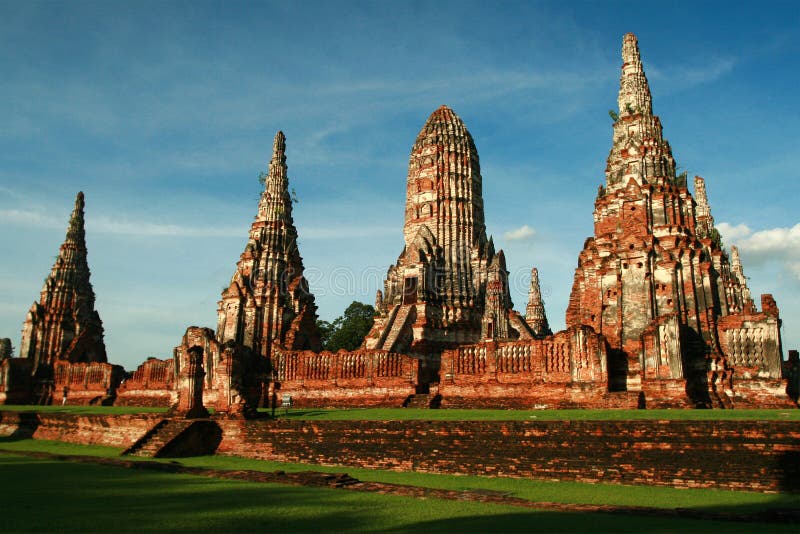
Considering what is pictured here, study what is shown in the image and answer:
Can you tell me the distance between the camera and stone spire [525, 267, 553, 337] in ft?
165

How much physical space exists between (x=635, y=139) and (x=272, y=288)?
65.0ft

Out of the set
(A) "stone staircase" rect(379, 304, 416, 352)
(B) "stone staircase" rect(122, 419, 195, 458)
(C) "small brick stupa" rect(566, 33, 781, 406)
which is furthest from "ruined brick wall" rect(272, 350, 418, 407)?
(B) "stone staircase" rect(122, 419, 195, 458)

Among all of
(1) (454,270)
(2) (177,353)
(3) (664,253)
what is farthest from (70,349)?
(3) (664,253)

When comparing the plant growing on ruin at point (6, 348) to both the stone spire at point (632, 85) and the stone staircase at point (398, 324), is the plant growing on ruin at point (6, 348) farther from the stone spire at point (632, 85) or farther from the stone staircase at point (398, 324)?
the stone spire at point (632, 85)

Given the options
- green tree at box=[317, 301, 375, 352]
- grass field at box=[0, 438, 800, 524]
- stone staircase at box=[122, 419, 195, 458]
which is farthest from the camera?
green tree at box=[317, 301, 375, 352]

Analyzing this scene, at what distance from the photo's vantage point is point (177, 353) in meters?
33.0

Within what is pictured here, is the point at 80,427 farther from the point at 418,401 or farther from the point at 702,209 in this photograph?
the point at 702,209

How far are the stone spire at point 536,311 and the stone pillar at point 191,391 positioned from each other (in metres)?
32.1

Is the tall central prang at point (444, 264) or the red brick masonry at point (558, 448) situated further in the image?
the tall central prang at point (444, 264)

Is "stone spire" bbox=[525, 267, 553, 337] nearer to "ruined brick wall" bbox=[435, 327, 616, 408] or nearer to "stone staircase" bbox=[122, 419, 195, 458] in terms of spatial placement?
"ruined brick wall" bbox=[435, 327, 616, 408]

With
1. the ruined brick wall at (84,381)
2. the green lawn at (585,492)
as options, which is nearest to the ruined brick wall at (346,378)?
the green lawn at (585,492)

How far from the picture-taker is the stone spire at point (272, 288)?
116ft

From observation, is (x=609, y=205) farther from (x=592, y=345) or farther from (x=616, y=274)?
(x=592, y=345)

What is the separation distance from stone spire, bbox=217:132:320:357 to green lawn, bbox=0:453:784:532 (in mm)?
21706
